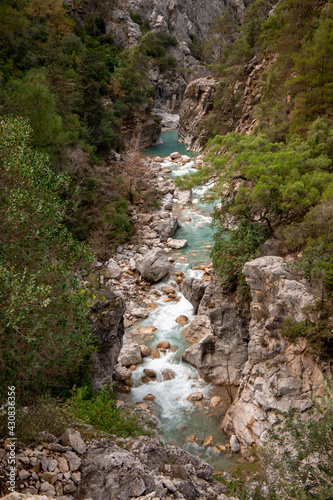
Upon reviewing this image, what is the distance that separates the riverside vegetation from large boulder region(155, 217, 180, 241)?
2233 millimetres

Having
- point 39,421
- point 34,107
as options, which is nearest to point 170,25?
point 34,107

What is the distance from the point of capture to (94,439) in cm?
668

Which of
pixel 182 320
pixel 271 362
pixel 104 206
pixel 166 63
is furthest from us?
pixel 166 63

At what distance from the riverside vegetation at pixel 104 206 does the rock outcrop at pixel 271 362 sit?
0.55 m

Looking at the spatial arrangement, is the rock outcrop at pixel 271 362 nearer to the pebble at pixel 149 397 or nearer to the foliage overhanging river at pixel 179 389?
the foliage overhanging river at pixel 179 389

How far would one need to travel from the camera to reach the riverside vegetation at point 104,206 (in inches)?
232

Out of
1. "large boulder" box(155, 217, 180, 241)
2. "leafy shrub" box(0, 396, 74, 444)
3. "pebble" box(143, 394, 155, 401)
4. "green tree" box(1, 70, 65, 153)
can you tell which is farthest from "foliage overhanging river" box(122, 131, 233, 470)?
"green tree" box(1, 70, 65, 153)

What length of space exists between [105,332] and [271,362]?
5.51 metres

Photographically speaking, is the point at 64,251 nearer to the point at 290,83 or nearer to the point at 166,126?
the point at 290,83

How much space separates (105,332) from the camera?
37.3 ft

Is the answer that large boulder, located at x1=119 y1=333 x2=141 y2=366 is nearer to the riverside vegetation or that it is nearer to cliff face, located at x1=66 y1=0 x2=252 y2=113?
the riverside vegetation

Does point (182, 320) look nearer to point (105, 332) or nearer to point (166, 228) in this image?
point (105, 332)

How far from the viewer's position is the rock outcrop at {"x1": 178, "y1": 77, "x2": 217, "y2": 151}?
4351 centimetres

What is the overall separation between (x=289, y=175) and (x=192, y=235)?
37.2 feet
